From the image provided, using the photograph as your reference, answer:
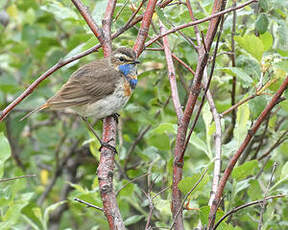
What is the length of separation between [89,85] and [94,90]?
7cm

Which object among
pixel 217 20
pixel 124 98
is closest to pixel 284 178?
pixel 217 20

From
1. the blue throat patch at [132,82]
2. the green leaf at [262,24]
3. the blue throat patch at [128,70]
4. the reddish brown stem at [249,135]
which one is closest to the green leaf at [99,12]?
the blue throat patch at [128,70]

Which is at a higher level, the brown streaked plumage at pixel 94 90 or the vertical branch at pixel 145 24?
the vertical branch at pixel 145 24

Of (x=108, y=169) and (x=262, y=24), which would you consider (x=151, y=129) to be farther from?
(x=108, y=169)

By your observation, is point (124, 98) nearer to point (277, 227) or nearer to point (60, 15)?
point (60, 15)

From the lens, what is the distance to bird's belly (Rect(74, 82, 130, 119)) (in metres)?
4.53

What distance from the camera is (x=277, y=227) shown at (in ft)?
14.2

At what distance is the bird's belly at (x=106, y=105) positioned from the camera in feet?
14.9

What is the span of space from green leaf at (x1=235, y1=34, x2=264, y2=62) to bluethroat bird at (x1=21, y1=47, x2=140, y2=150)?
1.24 meters

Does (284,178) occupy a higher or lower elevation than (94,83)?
lower

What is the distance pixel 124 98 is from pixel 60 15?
40.5 inches

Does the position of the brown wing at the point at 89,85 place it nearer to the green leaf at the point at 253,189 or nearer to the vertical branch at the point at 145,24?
the vertical branch at the point at 145,24

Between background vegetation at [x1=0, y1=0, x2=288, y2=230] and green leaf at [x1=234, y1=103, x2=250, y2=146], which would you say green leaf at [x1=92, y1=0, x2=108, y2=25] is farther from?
green leaf at [x1=234, y1=103, x2=250, y2=146]

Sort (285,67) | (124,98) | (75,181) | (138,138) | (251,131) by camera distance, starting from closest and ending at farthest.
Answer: (251,131) → (285,67) → (124,98) → (138,138) → (75,181)
